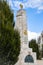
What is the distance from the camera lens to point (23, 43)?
3797 centimetres

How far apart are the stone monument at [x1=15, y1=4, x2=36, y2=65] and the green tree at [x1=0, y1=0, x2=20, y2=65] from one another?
13212mm

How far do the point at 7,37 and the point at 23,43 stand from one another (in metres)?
15.8

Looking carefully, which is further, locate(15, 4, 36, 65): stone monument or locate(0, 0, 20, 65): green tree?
locate(15, 4, 36, 65): stone monument

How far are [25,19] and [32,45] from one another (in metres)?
19.3

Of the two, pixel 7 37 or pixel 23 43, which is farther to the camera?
pixel 23 43

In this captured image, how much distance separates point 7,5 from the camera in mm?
23703

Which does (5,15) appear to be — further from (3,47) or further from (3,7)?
(3,47)

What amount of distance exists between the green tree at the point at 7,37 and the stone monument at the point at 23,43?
43.3 feet

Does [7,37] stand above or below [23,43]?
above

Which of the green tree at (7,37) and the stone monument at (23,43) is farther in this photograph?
the stone monument at (23,43)

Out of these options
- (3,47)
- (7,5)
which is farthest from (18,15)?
(3,47)

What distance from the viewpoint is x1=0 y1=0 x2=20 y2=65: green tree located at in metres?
21.7

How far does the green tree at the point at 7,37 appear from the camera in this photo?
2166 cm

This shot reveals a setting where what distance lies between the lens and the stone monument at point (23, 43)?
37688 millimetres
